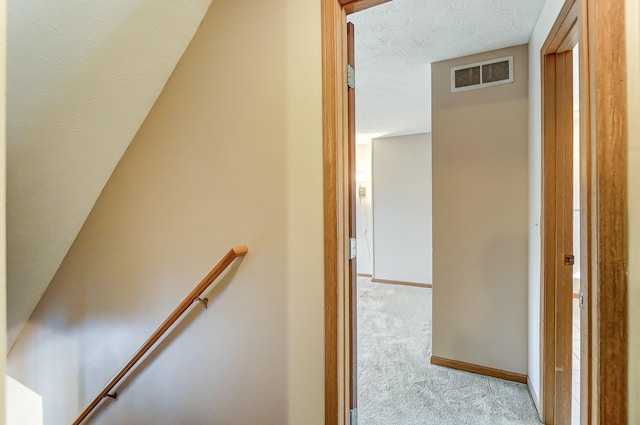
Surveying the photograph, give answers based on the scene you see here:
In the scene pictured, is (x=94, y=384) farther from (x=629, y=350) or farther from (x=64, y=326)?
(x=629, y=350)

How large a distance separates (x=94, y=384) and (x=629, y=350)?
2.81 meters

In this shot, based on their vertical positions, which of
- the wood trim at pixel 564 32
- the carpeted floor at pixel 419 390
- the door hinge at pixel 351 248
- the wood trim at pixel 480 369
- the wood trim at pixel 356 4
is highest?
the wood trim at pixel 564 32

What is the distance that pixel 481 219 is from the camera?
2.47 meters

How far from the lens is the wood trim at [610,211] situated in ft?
2.77

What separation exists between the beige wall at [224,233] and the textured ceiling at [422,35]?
898mm

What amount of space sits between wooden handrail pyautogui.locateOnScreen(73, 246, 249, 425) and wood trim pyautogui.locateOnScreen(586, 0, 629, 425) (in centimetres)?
130

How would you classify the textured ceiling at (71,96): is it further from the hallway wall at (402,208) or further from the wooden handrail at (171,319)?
the hallway wall at (402,208)

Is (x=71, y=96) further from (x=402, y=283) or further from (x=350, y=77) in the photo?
(x=402, y=283)

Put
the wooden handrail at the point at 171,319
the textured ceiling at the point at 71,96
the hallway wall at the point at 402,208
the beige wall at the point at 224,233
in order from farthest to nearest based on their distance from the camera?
the hallway wall at the point at 402,208 → the wooden handrail at the point at 171,319 → the beige wall at the point at 224,233 → the textured ceiling at the point at 71,96

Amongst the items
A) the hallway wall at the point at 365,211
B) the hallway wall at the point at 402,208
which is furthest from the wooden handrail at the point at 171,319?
the hallway wall at the point at 365,211

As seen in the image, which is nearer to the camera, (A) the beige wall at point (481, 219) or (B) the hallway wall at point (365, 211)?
(A) the beige wall at point (481, 219)

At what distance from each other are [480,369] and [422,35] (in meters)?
2.55

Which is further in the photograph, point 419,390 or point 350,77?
point 419,390

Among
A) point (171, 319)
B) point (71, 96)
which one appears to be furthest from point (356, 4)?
point (171, 319)
